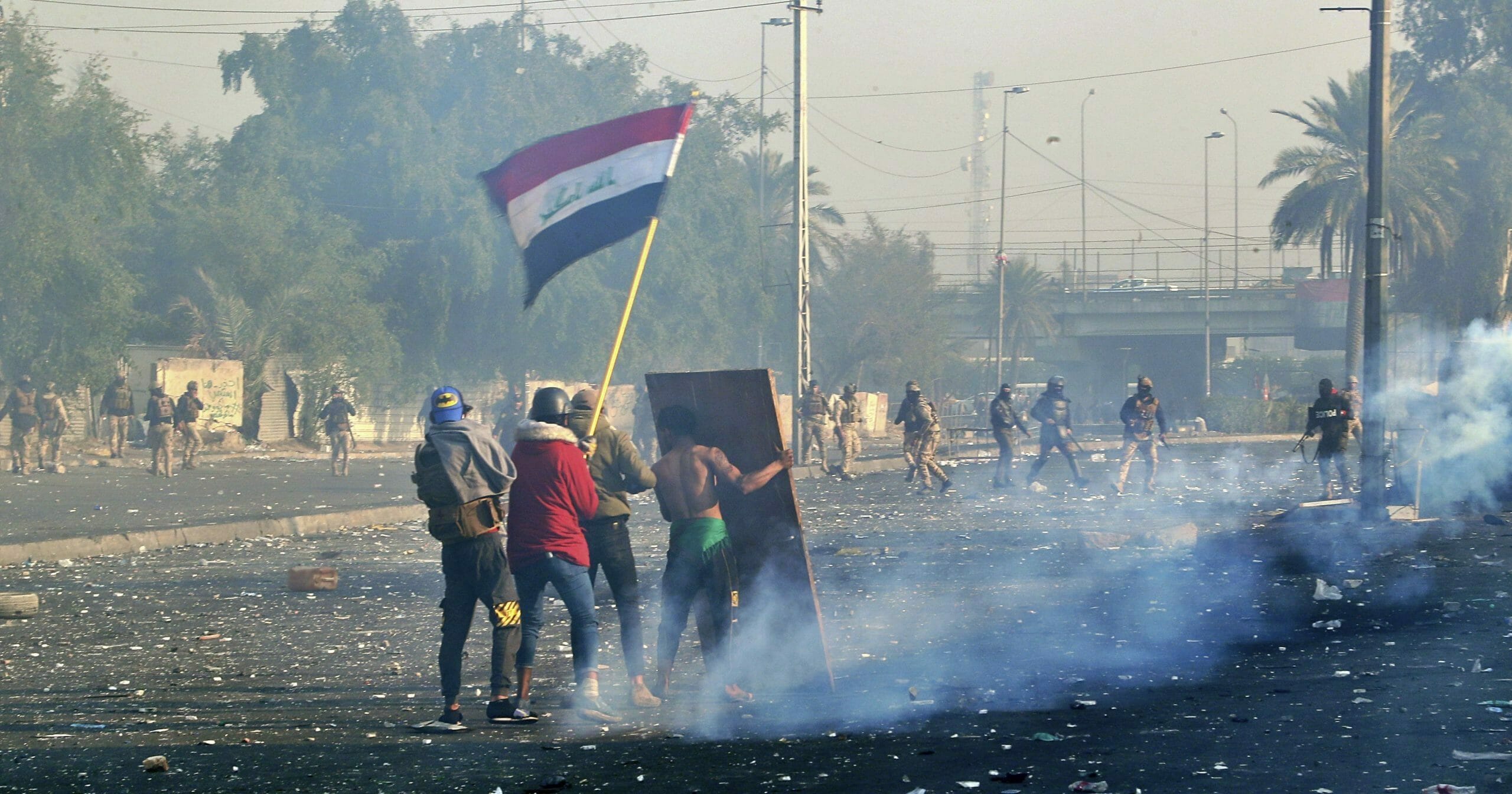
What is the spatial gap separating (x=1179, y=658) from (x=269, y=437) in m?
35.1

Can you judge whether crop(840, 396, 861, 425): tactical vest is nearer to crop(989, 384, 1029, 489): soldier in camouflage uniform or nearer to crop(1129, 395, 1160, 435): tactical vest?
crop(989, 384, 1029, 489): soldier in camouflage uniform

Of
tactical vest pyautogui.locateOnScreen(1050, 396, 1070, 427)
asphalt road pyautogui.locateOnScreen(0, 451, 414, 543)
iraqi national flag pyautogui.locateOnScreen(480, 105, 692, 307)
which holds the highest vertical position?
iraqi national flag pyautogui.locateOnScreen(480, 105, 692, 307)

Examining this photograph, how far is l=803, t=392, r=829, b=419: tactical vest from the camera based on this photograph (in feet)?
92.2

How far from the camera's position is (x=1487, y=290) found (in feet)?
149

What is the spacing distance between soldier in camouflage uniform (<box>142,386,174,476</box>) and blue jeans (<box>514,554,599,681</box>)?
67.3 feet

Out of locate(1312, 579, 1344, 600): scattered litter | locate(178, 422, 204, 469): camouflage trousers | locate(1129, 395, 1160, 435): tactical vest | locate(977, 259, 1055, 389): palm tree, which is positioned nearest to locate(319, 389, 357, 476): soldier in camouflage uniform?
locate(178, 422, 204, 469): camouflage trousers

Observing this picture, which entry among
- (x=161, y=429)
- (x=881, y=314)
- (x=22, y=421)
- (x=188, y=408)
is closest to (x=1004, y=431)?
(x=161, y=429)

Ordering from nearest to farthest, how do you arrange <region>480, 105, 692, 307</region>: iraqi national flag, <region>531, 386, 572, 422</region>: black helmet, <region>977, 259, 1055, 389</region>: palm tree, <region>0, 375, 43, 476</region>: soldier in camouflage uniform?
<region>531, 386, 572, 422</region>: black helmet, <region>480, 105, 692, 307</region>: iraqi national flag, <region>0, 375, 43, 476</region>: soldier in camouflage uniform, <region>977, 259, 1055, 389</region>: palm tree

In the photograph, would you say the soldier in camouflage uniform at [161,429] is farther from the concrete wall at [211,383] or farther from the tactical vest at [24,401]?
the concrete wall at [211,383]

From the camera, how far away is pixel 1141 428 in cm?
2070

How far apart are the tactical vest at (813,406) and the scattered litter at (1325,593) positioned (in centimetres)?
1744

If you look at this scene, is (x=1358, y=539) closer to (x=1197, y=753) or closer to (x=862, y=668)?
(x=862, y=668)

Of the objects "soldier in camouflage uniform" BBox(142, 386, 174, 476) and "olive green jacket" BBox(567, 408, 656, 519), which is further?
"soldier in camouflage uniform" BBox(142, 386, 174, 476)

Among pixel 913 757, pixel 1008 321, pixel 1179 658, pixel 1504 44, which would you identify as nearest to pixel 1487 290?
pixel 1504 44
